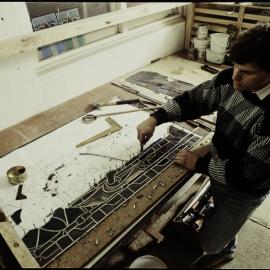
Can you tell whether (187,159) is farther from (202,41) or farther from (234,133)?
(202,41)

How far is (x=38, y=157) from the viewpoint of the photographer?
1394 millimetres

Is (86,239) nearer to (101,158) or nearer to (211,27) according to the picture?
(101,158)

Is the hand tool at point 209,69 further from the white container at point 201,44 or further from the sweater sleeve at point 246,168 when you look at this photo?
the sweater sleeve at point 246,168

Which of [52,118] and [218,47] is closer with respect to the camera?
[52,118]

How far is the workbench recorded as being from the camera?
93cm

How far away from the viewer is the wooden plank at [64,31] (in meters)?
1.45

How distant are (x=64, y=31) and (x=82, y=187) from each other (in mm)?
992

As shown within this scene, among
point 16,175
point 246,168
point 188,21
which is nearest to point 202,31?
point 188,21

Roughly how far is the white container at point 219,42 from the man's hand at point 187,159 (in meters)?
1.41

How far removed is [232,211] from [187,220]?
0.40 m

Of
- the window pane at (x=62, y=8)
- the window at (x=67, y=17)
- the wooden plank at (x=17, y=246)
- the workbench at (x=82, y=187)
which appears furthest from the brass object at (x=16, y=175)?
the window pane at (x=62, y=8)

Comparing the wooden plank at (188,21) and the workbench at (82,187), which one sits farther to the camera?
the wooden plank at (188,21)

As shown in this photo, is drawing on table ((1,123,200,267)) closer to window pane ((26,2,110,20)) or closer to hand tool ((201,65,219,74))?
window pane ((26,2,110,20))

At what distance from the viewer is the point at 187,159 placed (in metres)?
1.27
